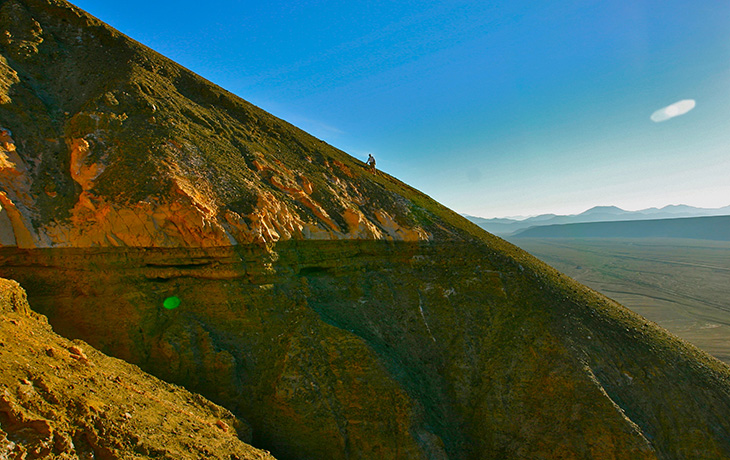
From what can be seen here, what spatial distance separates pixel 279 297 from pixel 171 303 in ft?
13.4

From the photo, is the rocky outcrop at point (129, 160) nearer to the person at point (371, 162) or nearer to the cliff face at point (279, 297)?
the cliff face at point (279, 297)

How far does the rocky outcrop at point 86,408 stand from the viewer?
565cm

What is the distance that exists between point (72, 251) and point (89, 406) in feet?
22.2

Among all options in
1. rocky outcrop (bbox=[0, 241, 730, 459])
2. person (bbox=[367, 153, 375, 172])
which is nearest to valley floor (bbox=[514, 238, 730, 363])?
rocky outcrop (bbox=[0, 241, 730, 459])

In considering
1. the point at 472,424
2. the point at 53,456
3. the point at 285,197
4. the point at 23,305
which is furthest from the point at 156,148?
the point at 472,424

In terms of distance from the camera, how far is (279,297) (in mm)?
13750

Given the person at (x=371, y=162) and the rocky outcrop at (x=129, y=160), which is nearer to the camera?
the rocky outcrop at (x=129, y=160)

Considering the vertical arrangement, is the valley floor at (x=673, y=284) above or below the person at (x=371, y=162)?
below

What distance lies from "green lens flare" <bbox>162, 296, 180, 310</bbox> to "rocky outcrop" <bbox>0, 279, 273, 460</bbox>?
96.2 inches

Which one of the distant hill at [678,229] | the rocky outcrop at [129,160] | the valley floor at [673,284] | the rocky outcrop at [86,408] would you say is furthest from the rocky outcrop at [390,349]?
the distant hill at [678,229]

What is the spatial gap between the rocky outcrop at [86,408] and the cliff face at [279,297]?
1460 millimetres

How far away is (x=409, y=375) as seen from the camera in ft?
47.0

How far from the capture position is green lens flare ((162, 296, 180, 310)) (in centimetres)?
1173

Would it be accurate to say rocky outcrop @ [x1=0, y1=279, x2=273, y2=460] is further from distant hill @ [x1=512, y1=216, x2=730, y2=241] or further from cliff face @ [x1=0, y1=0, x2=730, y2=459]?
distant hill @ [x1=512, y1=216, x2=730, y2=241]
